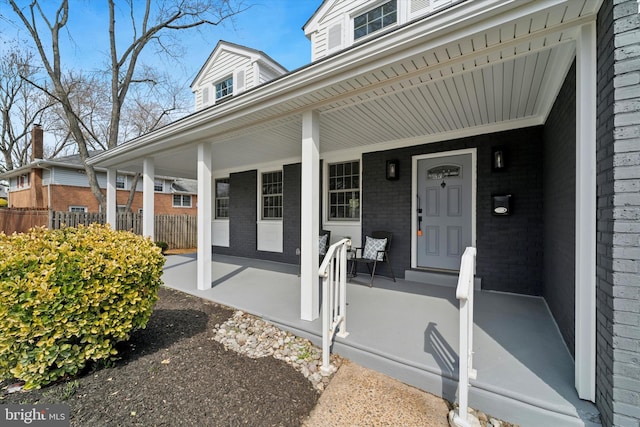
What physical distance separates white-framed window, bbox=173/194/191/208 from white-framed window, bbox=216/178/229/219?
9.98 m

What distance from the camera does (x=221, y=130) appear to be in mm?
3750

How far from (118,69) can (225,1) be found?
4316 millimetres

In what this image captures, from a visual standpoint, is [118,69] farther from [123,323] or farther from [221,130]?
[123,323]

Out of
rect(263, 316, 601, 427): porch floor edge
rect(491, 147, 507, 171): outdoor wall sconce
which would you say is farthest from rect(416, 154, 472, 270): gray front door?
rect(263, 316, 601, 427): porch floor edge

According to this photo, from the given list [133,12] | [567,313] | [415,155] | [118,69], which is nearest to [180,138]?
[415,155]

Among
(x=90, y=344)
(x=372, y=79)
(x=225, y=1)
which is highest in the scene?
(x=225, y=1)

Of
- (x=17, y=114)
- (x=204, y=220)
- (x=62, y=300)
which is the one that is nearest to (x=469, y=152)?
(x=204, y=220)

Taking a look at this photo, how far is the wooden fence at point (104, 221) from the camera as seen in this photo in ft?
26.0

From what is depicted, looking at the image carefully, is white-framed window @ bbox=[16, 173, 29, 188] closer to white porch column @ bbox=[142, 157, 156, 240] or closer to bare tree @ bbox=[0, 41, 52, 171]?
bare tree @ bbox=[0, 41, 52, 171]

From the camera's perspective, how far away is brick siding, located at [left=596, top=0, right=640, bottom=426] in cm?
135

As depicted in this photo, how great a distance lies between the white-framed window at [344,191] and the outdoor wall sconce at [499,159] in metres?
2.21

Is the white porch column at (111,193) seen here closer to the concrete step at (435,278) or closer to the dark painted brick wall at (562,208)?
the concrete step at (435,278)

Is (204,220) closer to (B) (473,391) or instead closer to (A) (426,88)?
(A) (426,88)

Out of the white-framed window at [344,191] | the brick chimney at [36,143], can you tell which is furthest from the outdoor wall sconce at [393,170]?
the brick chimney at [36,143]
